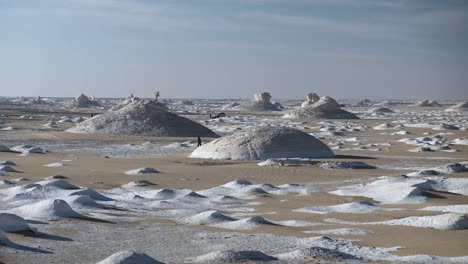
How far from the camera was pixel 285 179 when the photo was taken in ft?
55.9

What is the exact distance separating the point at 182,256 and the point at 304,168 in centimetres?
1139

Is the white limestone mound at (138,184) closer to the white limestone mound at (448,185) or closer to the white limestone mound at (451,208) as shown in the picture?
the white limestone mound at (448,185)

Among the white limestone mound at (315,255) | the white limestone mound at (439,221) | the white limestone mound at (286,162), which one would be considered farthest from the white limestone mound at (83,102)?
the white limestone mound at (315,255)

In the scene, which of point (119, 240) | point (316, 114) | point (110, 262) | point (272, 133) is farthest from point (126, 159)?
point (316, 114)

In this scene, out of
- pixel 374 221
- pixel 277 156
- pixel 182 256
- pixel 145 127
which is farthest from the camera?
pixel 145 127

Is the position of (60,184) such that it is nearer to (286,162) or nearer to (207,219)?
(207,219)

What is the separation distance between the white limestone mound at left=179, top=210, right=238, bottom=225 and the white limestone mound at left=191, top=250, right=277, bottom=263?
2.49 meters

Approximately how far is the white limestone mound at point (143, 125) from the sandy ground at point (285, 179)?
731 cm

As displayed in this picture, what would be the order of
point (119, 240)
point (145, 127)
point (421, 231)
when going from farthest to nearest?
point (145, 127)
point (421, 231)
point (119, 240)

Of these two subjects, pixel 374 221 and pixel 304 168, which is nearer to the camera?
pixel 374 221

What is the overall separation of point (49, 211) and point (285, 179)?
7505mm

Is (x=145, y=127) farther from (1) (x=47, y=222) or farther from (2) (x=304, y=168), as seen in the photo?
(1) (x=47, y=222)

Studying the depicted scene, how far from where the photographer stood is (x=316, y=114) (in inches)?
2648

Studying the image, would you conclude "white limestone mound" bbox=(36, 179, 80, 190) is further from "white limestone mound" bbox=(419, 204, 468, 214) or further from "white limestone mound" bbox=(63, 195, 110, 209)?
"white limestone mound" bbox=(419, 204, 468, 214)
